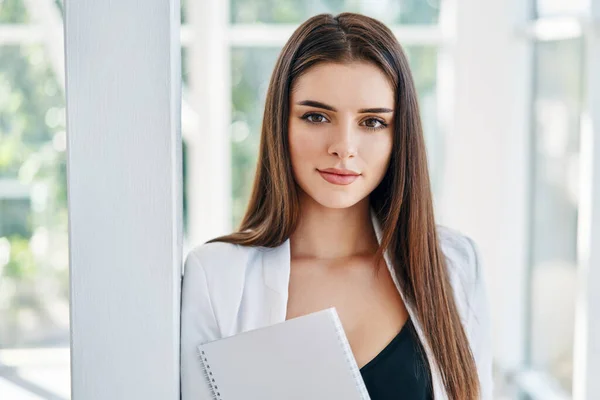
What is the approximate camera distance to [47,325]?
3584 millimetres

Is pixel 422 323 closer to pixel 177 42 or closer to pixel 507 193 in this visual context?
pixel 177 42

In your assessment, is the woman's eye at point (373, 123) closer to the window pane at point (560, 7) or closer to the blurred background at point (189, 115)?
the window pane at point (560, 7)

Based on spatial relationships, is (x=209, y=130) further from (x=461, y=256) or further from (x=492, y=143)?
(x=461, y=256)

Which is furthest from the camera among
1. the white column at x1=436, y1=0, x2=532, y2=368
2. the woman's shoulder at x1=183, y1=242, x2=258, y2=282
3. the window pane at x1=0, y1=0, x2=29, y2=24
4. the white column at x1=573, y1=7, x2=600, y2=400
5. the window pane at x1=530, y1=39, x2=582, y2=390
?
the window pane at x1=0, y1=0, x2=29, y2=24

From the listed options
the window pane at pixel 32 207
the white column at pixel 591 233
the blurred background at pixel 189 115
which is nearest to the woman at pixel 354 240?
the white column at pixel 591 233

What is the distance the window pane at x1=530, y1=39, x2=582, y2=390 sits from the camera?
2.52m

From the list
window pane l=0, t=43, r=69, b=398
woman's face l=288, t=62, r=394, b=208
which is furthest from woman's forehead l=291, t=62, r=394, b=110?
window pane l=0, t=43, r=69, b=398

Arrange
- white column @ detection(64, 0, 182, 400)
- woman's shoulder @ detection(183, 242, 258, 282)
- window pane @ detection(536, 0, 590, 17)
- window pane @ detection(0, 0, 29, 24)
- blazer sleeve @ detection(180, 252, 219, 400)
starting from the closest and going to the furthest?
white column @ detection(64, 0, 182, 400), blazer sleeve @ detection(180, 252, 219, 400), woman's shoulder @ detection(183, 242, 258, 282), window pane @ detection(536, 0, 590, 17), window pane @ detection(0, 0, 29, 24)

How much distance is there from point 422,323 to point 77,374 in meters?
0.65

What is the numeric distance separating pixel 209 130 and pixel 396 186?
2198 mm

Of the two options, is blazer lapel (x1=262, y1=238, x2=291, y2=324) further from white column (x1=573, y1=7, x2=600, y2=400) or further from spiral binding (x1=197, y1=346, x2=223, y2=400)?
white column (x1=573, y1=7, x2=600, y2=400)

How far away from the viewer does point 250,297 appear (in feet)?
4.29

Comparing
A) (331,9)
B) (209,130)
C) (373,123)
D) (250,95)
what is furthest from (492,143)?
(373,123)

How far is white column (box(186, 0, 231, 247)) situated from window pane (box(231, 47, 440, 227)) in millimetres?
50
